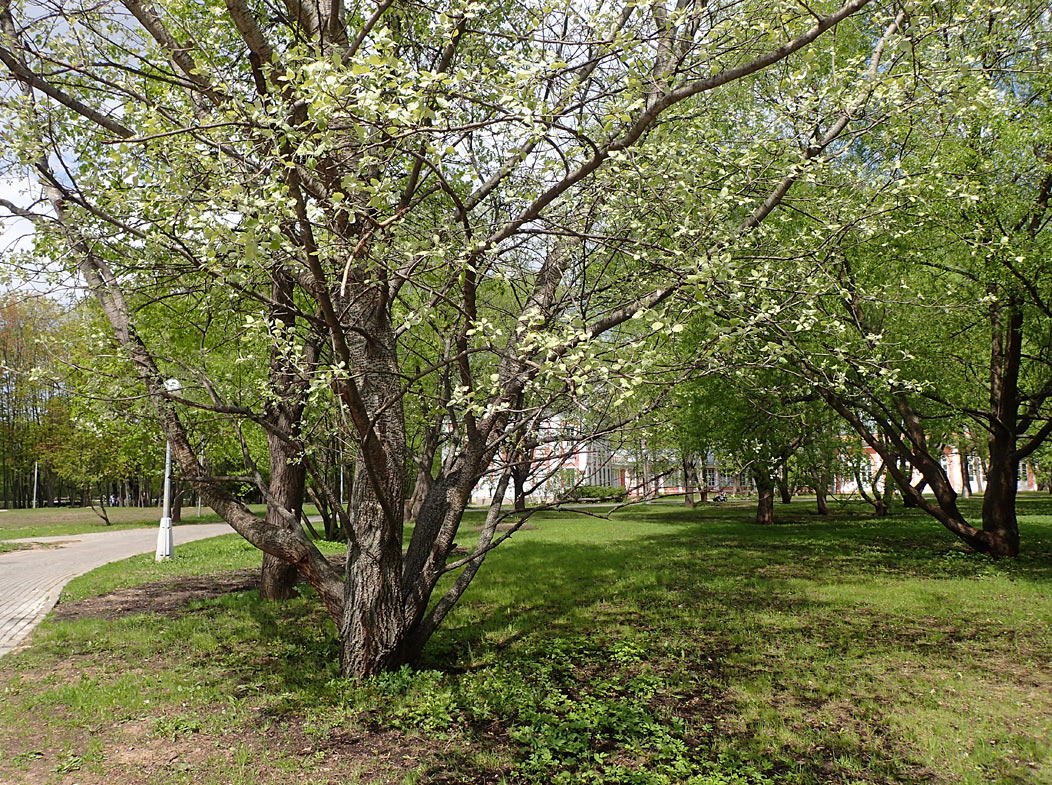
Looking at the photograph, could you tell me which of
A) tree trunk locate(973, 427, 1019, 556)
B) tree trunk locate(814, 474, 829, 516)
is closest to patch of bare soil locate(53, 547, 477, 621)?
tree trunk locate(973, 427, 1019, 556)

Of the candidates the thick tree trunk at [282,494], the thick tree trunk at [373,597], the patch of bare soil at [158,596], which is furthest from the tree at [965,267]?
the patch of bare soil at [158,596]

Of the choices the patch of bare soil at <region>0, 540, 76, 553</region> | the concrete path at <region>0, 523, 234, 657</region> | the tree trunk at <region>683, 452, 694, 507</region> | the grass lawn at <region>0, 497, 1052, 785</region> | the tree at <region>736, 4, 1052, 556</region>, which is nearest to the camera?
the grass lawn at <region>0, 497, 1052, 785</region>

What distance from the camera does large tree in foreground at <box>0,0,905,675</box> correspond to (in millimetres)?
3723

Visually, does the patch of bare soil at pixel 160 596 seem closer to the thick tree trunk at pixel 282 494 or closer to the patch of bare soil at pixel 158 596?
the patch of bare soil at pixel 158 596

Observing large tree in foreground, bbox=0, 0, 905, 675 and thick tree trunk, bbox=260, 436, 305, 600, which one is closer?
large tree in foreground, bbox=0, 0, 905, 675

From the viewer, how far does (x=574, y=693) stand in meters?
6.05

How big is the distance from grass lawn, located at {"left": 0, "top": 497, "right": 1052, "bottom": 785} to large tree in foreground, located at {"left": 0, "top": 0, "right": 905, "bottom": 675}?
103cm

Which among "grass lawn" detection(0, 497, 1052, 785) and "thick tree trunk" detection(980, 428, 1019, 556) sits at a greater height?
"thick tree trunk" detection(980, 428, 1019, 556)

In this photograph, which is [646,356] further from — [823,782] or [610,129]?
[823,782]

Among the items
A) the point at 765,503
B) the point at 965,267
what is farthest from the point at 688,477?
the point at 765,503

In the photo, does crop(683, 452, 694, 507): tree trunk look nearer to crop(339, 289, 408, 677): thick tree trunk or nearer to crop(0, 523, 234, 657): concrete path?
crop(339, 289, 408, 677): thick tree trunk

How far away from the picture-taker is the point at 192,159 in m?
4.16

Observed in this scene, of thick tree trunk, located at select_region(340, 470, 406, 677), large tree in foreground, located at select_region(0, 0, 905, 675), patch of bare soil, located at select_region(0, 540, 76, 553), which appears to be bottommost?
patch of bare soil, located at select_region(0, 540, 76, 553)

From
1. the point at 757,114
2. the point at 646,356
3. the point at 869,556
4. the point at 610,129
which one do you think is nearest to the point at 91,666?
the point at 646,356
